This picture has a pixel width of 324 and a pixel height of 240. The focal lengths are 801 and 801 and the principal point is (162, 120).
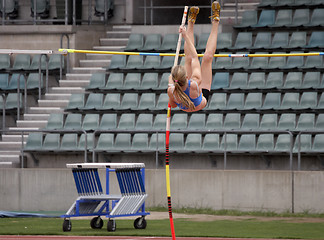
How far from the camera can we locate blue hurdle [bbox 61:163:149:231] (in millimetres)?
12188

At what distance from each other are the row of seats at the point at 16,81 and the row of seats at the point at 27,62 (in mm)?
236

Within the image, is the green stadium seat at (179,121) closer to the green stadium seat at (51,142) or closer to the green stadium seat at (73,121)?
the green stadium seat at (73,121)

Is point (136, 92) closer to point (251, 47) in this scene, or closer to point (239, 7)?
point (251, 47)

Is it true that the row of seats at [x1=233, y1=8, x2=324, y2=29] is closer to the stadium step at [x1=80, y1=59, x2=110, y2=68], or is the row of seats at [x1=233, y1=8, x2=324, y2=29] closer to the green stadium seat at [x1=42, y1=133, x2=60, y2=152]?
the stadium step at [x1=80, y1=59, x2=110, y2=68]

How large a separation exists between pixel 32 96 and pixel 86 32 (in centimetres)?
212

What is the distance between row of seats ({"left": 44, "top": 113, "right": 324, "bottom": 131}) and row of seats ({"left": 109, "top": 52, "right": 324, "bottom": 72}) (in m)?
1.36

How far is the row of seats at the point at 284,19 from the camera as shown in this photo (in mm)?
17969

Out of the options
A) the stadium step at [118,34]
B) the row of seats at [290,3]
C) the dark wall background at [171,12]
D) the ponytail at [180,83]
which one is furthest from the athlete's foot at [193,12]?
the dark wall background at [171,12]

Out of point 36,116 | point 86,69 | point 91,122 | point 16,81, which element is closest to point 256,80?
point 91,122

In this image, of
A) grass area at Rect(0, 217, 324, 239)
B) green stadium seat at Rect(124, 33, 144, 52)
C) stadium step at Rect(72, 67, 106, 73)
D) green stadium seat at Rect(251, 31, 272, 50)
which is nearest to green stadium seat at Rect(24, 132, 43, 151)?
stadium step at Rect(72, 67, 106, 73)

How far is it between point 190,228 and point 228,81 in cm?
554

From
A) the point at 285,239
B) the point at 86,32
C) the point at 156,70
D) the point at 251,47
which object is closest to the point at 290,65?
the point at 251,47

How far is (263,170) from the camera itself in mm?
14500

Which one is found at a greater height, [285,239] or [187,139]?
[187,139]
